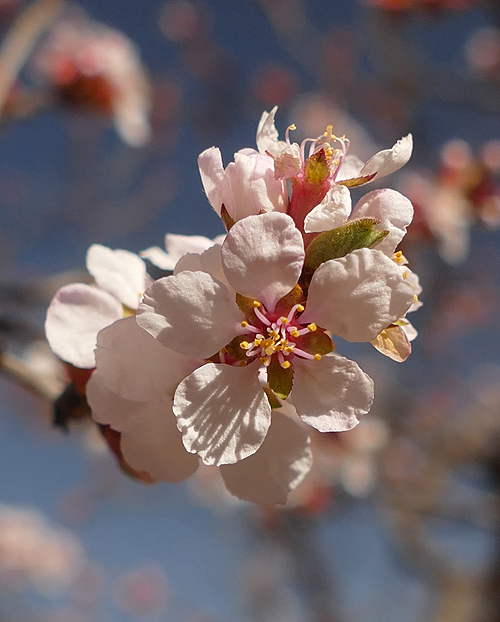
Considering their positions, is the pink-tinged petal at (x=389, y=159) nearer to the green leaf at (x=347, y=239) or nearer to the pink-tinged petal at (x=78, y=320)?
the green leaf at (x=347, y=239)

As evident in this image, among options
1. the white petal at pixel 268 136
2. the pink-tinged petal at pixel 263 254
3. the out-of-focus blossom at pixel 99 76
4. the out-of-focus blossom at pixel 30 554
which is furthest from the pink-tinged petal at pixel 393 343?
the out-of-focus blossom at pixel 30 554

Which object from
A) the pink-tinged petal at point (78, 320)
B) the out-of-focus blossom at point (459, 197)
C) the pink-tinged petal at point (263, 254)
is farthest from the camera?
the out-of-focus blossom at point (459, 197)

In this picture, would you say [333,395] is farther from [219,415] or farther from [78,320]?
[78,320]

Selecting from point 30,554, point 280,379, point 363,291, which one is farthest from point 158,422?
point 30,554

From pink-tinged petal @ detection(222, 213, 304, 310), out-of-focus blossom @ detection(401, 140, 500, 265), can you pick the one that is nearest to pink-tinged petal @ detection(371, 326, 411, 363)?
pink-tinged petal @ detection(222, 213, 304, 310)

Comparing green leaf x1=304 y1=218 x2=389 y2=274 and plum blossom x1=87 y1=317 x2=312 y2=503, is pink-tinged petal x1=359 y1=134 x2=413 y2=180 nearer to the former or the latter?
green leaf x1=304 y1=218 x2=389 y2=274

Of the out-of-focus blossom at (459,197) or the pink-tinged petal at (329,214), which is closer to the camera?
the pink-tinged petal at (329,214)
